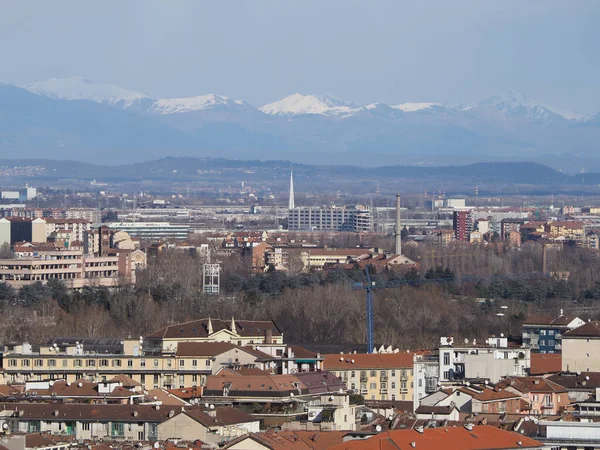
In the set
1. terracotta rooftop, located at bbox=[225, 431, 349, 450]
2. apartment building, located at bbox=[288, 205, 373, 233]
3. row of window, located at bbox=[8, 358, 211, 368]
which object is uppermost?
terracotta rooftop, located at bbox=[225, 431, 349, 450]

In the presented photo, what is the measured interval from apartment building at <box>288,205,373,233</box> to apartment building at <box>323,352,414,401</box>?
9416 cm

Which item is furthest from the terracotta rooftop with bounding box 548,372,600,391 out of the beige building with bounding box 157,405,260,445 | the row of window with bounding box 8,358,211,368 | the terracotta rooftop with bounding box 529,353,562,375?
the beige building with bounding box 157,405,260,445

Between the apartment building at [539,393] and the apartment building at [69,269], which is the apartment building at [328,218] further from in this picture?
the apartment building at [539,393]

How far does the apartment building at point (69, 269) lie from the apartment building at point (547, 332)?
22439 mm

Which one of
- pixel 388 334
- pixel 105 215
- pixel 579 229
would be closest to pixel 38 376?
pixel 388 334

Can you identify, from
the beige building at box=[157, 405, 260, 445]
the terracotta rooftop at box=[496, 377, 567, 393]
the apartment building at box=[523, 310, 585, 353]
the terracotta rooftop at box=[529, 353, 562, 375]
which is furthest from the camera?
the apartment building at box=[523, 310, 585, 353]

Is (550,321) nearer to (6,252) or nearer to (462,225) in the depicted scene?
(6,252)

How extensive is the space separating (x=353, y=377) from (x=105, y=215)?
100199 mm

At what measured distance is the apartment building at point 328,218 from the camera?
13075 cm

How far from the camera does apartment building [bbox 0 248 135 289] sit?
66.1 meters

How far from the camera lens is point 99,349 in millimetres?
37250

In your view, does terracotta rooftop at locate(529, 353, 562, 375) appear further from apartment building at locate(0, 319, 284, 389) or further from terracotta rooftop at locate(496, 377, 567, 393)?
apartment building at locate(0, 319, 284, 389)

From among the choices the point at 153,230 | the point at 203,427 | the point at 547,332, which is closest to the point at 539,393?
the point at 203,427

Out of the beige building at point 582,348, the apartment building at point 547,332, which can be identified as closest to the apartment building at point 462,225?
the apartment building at point 547,332
